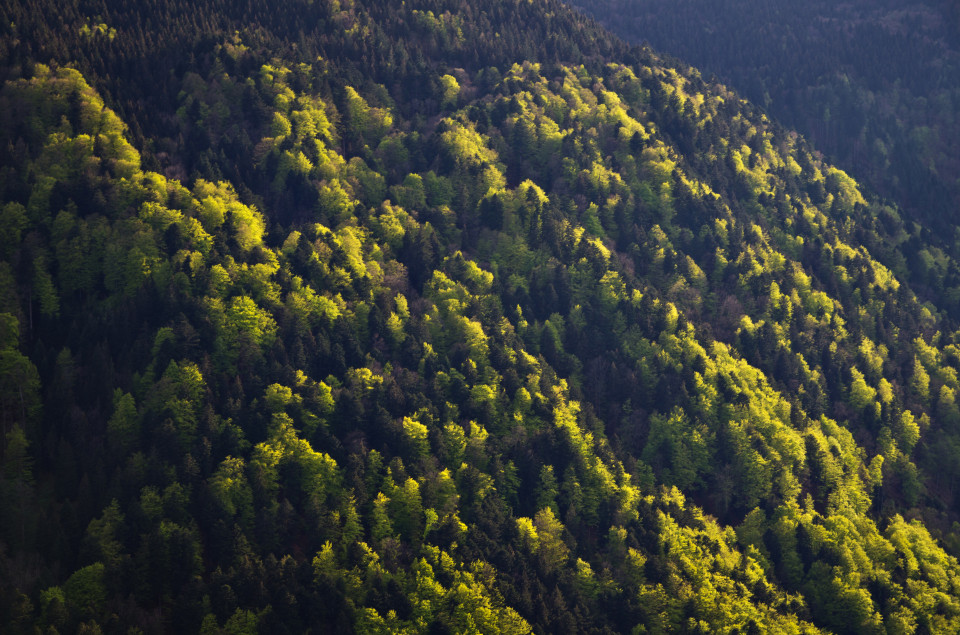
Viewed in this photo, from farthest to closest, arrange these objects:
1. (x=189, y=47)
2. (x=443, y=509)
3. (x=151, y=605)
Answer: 1. (x=189, y=47)
2. (x=443, y=509)
3. (x=151, y=605)

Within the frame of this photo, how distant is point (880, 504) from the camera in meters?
142

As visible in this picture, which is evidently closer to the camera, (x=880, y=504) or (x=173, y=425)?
(x=173, y=425)

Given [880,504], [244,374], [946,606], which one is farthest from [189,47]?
[946,606]

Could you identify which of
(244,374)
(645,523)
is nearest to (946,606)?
(645,523)

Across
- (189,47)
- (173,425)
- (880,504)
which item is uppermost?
(189,47)

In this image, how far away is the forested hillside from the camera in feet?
340

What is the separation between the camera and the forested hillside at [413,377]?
103625 mm

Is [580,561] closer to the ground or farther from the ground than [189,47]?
closer to the ground

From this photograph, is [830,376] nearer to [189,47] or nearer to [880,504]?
[880,504]

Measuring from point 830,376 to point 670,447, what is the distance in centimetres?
4689

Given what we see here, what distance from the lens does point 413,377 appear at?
422ft

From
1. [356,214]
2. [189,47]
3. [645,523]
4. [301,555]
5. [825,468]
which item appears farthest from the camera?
[189,47]

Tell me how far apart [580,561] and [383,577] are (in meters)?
29.9

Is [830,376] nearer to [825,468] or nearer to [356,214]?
[825,468]
